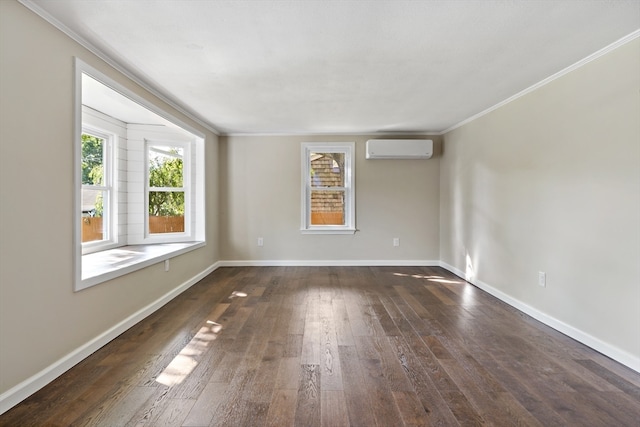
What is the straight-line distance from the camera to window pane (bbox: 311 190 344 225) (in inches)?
197

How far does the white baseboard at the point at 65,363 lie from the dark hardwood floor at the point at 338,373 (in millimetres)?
41

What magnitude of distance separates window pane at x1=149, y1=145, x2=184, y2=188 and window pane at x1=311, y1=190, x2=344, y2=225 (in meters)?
2.04

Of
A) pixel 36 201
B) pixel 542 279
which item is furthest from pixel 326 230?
pixel 36 201

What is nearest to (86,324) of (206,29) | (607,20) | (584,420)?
(206,29)

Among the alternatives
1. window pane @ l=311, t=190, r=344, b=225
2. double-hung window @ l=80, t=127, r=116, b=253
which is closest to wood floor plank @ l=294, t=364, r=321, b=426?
double-hung window @ l=80, t=127, r=116, b=253

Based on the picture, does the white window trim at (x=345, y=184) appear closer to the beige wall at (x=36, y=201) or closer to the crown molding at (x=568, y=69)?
the crown molding at (x=568, y=69)

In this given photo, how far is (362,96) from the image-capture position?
3123mm

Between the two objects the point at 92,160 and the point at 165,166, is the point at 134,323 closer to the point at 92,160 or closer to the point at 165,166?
the point at 92,160

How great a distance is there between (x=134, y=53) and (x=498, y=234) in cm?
385

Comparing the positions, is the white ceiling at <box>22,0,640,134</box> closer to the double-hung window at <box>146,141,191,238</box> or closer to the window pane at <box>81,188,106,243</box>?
the double-hung window at <box>146,141,191,238</box>

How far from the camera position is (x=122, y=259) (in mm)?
2941

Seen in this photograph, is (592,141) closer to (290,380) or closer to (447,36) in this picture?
(447,36)

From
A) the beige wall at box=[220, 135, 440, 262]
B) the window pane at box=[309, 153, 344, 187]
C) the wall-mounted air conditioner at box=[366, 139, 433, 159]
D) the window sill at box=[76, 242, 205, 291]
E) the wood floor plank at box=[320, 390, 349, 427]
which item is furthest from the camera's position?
the window pane at box=[309, 153, 344, 187]

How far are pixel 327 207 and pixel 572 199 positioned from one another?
3.20 meters
